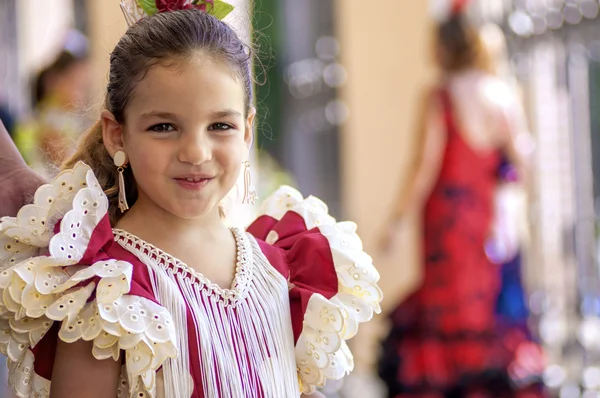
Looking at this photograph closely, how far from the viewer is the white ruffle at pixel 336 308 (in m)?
1.50

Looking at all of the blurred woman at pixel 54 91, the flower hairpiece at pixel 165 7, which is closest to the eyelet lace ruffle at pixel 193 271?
the flower hairpiece at pixel 165 7

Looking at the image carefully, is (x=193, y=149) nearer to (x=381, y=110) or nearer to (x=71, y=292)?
(x=71, y=292)

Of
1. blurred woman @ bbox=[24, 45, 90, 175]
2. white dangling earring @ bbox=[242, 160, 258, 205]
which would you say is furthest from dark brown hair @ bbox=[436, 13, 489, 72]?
white dangling earring @ bbox=[242, 160, 258, 205]

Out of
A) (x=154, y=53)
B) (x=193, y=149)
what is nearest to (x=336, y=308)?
(x=193, y=149)

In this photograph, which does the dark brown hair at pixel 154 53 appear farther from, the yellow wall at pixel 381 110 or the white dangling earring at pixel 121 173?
the yellow wall at pixel 381 110

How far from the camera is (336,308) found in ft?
4.93

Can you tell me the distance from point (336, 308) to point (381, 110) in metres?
5.17

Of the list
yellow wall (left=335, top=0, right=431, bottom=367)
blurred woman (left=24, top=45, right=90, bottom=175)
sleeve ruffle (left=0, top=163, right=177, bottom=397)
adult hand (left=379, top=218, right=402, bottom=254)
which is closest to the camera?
sleeve ruffle (left=0, top=163, right=177, bottom=397)

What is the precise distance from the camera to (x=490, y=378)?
4.38 metres

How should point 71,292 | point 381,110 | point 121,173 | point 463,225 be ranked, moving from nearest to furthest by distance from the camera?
point 71,292 < point 121,173 < point 463,225 < point 381,110

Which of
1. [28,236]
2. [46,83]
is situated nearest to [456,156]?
[46,83]

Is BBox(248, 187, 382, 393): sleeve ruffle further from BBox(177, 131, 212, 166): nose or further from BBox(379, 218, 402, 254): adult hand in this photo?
BBox(379, 218, 402, 254): adult hand

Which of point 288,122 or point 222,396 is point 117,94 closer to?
point 222,396

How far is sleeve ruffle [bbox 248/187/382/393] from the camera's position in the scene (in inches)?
58.9
